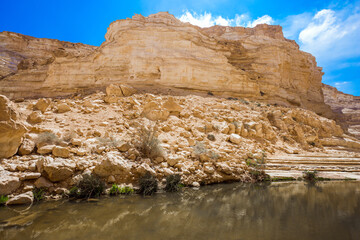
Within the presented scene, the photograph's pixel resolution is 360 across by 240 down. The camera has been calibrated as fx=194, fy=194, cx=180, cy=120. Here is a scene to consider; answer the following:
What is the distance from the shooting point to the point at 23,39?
2608cm

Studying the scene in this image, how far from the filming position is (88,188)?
4770 mm

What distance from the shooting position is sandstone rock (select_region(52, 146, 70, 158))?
5355 millimetres

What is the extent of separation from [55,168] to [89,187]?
0.96 m

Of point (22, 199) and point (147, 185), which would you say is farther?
point (147, 185)

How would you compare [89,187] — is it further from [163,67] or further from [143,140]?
[163,67]

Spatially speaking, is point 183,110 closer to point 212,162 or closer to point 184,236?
point 212,162

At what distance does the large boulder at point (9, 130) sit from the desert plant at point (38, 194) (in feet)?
4.15

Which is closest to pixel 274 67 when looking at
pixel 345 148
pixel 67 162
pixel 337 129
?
pixel 337 129

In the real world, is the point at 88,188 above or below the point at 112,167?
below

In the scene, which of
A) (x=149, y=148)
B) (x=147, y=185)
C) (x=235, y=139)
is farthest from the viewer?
(x=235, y=139)

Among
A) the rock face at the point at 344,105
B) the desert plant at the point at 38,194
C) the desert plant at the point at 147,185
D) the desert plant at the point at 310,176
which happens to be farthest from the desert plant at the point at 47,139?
the rock face at the point at 344,105

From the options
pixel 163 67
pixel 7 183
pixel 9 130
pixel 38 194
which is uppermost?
pixel 163 67

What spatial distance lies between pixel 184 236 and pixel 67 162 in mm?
3752

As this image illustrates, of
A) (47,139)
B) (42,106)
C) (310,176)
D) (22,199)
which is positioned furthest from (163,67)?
(22,199)
